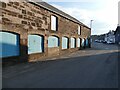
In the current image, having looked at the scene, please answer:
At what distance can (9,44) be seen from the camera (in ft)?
41.5

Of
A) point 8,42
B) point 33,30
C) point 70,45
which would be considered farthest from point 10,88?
point 70,45

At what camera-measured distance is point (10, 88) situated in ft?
23.5

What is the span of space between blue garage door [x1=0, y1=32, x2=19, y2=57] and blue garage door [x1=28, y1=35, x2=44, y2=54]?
1880 millimetres

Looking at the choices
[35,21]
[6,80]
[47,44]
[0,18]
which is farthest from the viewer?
[47,44]

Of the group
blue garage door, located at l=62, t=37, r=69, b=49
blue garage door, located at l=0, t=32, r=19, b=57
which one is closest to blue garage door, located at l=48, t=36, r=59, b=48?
blue garage door, located at l=62, t=37, r=69, b=49

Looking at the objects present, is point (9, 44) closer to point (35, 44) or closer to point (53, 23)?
point (35, 44)

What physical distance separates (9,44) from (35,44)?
387 centimetres

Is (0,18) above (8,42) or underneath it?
above

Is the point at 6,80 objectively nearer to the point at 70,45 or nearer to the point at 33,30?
the point at 33,30

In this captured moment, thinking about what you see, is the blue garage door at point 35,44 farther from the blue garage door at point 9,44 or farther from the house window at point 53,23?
the house window at point 53,23

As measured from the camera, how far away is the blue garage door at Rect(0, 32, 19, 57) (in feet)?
39.4

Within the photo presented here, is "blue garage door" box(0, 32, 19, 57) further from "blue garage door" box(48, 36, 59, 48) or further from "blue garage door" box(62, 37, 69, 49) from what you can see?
"blue garage door" box(62, 37, 69, 49)

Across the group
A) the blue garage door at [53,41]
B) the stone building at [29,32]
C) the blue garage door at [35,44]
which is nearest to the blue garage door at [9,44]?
the stone building at [29,32]

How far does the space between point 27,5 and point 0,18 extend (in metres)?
3.66
